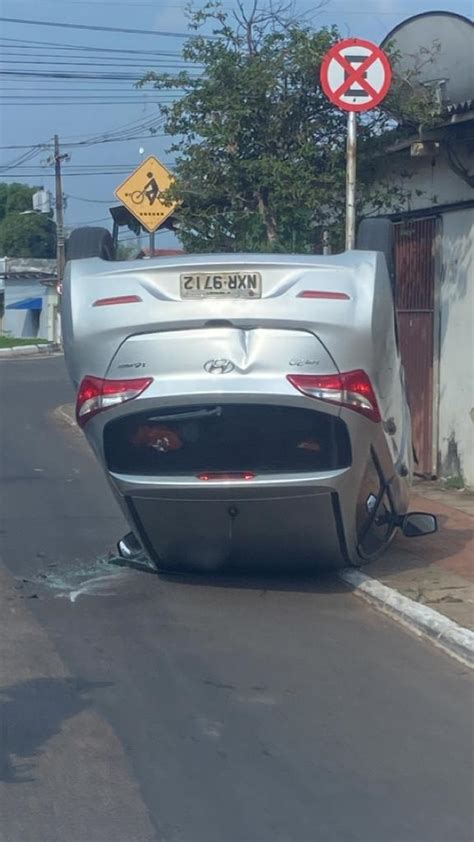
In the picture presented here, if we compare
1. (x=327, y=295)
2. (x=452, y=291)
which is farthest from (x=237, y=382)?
(x=452, y=291)

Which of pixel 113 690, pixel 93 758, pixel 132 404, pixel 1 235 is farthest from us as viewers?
pixel 1 235

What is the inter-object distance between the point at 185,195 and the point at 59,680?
728 centimetres

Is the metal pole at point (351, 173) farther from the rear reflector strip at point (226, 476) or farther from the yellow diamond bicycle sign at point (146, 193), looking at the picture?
the yellow diamond bicycle sign at point (146, 193)

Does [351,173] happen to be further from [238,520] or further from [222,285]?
[238,520]

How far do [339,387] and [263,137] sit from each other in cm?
526

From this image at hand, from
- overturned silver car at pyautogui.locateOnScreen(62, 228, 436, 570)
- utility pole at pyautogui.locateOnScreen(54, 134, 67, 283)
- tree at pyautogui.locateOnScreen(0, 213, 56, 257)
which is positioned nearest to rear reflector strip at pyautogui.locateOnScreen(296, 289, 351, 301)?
overturned silver car at pyautogui.locateOnScreen(62, 228, 436, 570)

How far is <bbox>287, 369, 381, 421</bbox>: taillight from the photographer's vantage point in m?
8.00

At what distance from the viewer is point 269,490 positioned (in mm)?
8273

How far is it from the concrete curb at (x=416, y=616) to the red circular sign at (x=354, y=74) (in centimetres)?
416

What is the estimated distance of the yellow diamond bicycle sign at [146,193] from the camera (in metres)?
15.3

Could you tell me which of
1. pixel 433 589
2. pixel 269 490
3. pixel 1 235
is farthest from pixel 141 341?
pixel 1 235

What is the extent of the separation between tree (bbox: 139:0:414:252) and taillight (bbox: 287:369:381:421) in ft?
15.1

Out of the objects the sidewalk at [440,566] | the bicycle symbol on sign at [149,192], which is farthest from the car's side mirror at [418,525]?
the bicycle symbol on sign at [149,192]

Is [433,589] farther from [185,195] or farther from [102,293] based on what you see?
A: [185,195]
